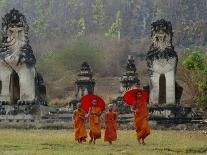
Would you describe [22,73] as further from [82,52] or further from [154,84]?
[82,52]

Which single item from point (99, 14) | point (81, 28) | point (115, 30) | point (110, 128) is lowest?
point (110, 128)

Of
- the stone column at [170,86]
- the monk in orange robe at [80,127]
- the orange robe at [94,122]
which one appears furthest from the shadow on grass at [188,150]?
the stone column at [170,86]

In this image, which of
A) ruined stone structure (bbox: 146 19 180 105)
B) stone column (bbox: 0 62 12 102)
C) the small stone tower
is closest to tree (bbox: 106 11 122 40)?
the small stone tower

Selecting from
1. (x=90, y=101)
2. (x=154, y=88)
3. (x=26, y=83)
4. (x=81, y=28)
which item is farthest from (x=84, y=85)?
(x=81, y=28)

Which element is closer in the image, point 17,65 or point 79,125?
point 79,125

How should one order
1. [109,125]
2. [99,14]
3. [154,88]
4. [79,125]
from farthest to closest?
1. [99,14]
2. [154,88]
3. [79,125]
4. [109,125]

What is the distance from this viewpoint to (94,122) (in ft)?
50.3

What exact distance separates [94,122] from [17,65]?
8.70 m

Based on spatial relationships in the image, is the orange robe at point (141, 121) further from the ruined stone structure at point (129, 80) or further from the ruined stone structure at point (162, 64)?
the ruined stone structure at point (129, 80)

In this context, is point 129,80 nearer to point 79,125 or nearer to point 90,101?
point 90,101

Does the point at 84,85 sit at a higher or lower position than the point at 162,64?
lower

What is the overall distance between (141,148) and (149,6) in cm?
8193

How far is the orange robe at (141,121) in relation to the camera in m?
14.8

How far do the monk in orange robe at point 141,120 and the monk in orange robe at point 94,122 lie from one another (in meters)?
1.10
